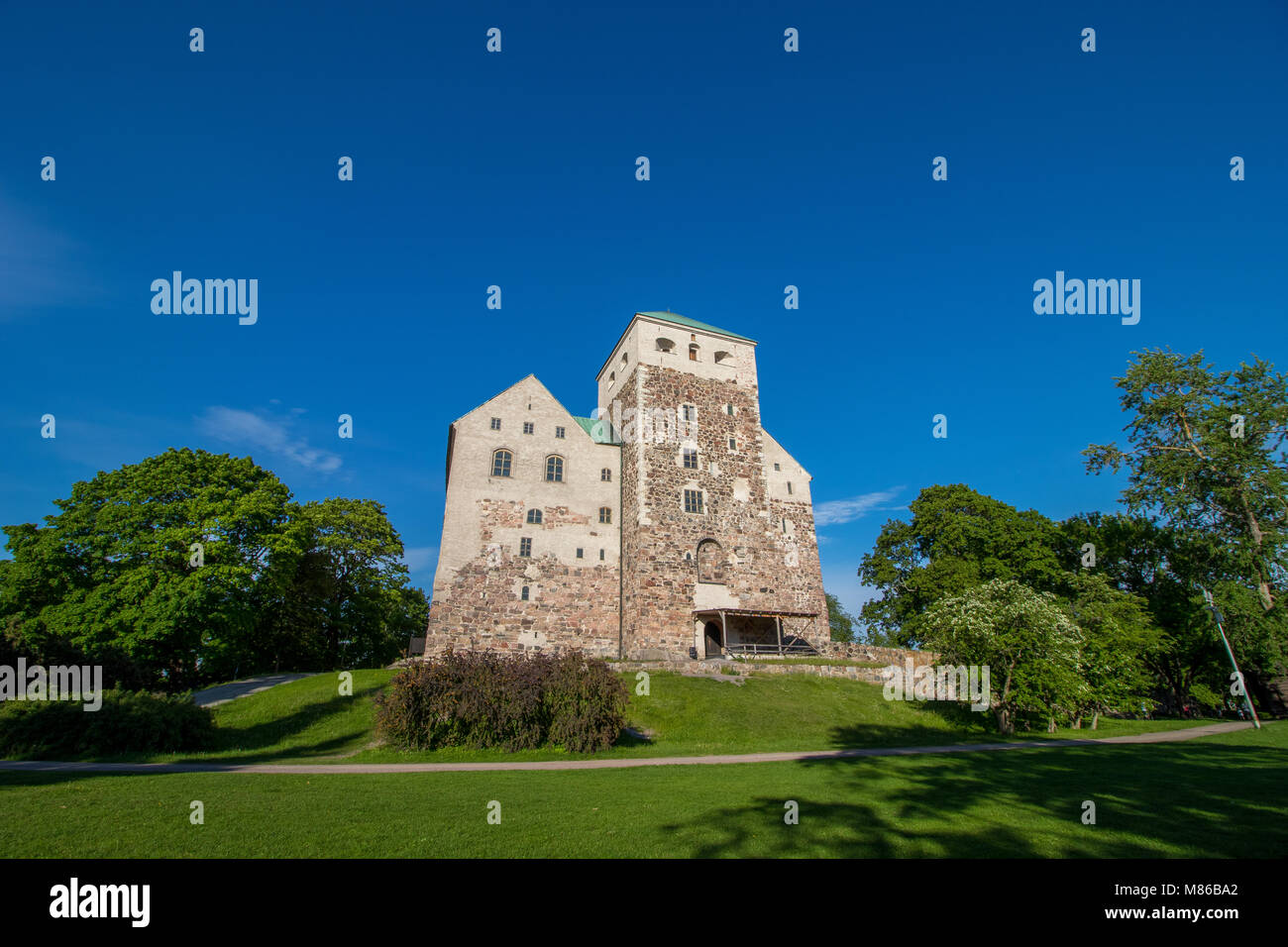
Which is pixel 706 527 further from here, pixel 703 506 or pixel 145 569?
pixel 145 569

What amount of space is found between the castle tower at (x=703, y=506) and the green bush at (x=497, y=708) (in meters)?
13.2

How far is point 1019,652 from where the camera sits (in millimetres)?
21094

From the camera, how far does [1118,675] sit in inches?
938

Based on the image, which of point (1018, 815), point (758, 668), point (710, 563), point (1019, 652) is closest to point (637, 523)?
point (710, 563)

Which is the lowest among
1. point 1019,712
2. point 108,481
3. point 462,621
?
point 1019,712

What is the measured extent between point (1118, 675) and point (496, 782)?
25.3m

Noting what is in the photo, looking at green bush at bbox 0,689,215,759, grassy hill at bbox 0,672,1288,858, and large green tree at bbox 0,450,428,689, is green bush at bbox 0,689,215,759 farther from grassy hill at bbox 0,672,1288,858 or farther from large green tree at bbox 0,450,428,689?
large green tree at bbox 0,450,428,689

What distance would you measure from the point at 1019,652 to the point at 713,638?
15.8 metres

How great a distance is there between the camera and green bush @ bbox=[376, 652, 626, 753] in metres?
16.6

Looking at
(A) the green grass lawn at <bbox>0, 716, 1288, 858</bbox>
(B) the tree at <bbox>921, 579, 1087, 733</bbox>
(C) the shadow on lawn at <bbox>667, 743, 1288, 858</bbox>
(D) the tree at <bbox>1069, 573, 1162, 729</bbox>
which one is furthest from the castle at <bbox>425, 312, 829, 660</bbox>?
(C) the shadow on lawn at <bbox>667, 743, 1288, 858</bbox>
